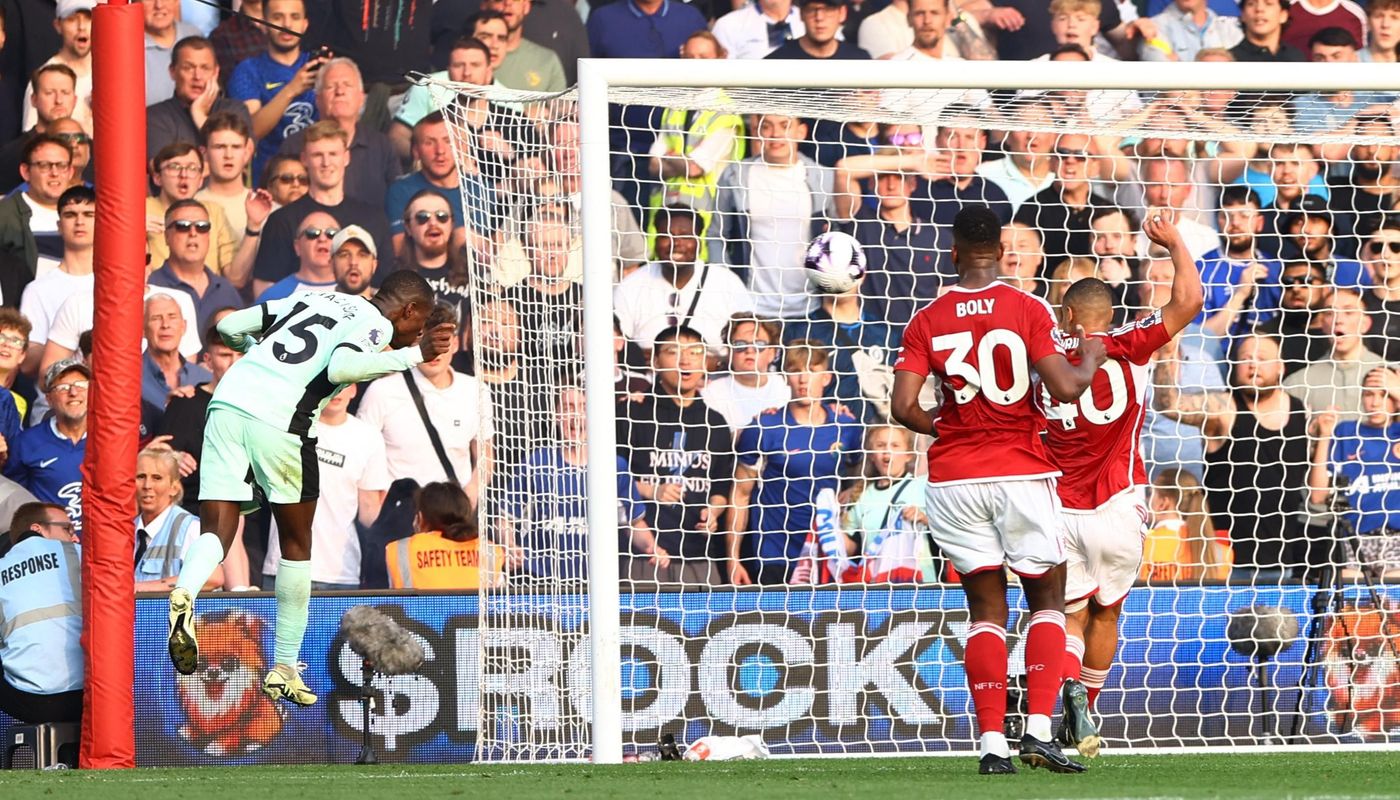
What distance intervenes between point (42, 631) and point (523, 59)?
16.1ft

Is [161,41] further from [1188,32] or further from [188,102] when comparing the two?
[1188,32]

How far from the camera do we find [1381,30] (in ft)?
39.4

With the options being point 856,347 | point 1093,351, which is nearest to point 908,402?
point 1093,351

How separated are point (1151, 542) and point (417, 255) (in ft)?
15.3

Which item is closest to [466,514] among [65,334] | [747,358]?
[747,358]

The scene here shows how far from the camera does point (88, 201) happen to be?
10312 millimetres

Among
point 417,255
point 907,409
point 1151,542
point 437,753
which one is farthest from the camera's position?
point 417,255

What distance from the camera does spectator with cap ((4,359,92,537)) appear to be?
9.69 m

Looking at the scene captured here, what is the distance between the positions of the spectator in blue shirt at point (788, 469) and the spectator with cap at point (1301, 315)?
2583 mm

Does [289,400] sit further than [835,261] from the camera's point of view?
No

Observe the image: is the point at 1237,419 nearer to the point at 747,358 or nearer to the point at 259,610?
the point at 747,358

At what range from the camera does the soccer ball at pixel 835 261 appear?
820cm

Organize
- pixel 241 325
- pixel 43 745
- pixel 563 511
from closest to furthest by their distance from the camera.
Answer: pixel 241 325
pixel 43 745
pixel 563 511

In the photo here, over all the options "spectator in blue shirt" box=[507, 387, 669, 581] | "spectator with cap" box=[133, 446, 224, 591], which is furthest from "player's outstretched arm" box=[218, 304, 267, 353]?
"spectator with cap" box=[133, 446, 224, 591]
